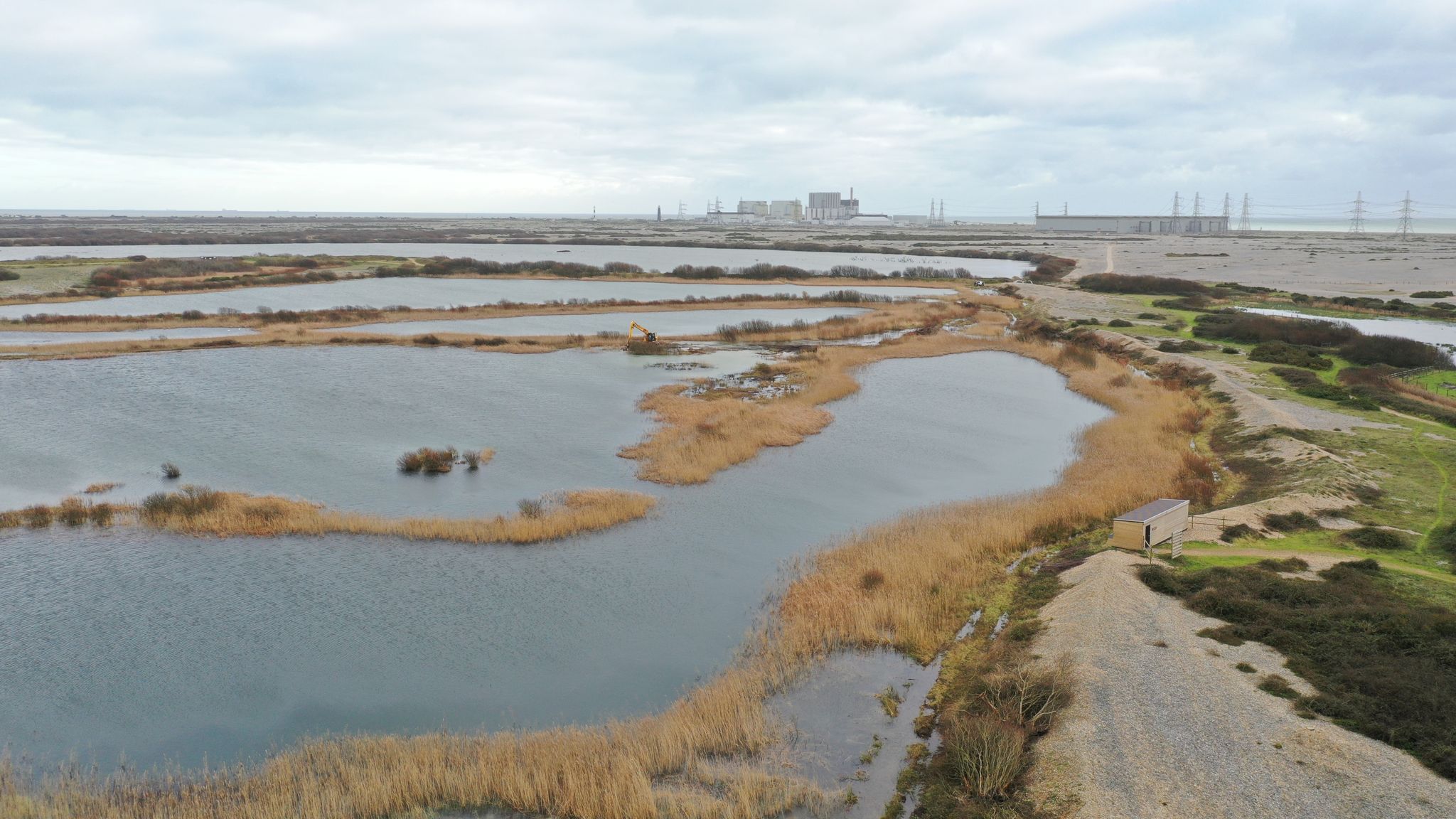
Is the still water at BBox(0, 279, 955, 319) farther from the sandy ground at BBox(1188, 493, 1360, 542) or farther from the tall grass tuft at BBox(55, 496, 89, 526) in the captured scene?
the sandy ground at BBox(1188, 493, 1360, 542)

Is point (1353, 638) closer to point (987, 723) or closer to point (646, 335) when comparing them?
point (987, 723)

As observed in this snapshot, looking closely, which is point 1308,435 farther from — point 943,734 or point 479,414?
point 479,414

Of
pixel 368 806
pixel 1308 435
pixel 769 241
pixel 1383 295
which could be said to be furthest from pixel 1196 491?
pixel 769 241

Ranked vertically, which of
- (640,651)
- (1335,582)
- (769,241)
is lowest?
(640,651)

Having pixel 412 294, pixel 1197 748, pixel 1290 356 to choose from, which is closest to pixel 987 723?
pixel 1197 748

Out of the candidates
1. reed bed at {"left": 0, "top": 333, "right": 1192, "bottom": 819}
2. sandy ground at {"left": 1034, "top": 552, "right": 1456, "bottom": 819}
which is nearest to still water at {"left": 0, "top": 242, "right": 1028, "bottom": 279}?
reed bed at {"left": 0, "top": 333, "right": 1192, "bottom": 819}

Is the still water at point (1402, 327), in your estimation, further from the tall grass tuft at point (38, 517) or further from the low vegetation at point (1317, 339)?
the tall grass tuft at point (38, 517)
